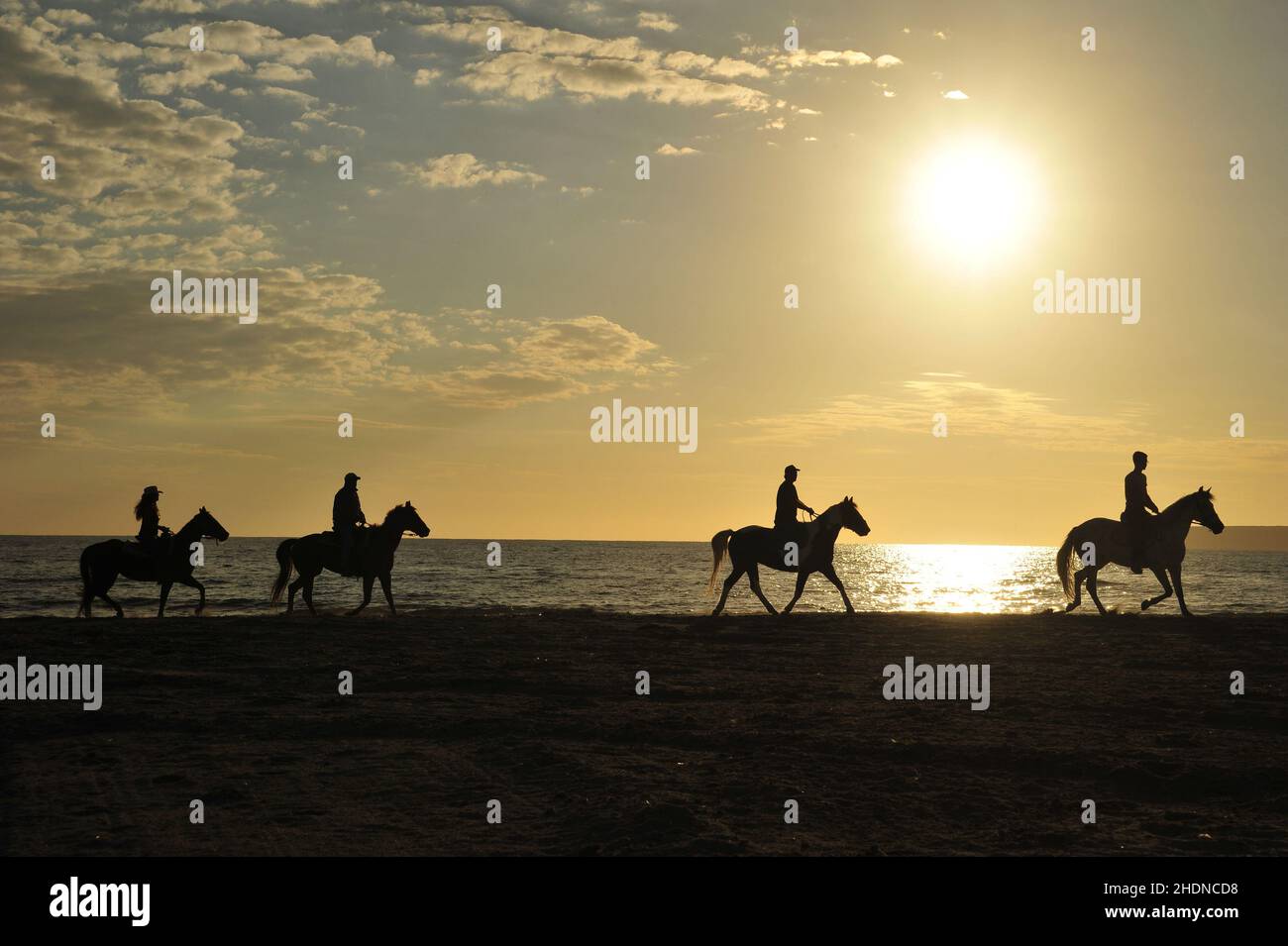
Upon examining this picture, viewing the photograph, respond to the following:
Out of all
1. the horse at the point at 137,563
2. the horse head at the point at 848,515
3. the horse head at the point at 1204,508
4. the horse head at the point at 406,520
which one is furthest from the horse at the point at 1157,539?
the horse at the point at 137,563

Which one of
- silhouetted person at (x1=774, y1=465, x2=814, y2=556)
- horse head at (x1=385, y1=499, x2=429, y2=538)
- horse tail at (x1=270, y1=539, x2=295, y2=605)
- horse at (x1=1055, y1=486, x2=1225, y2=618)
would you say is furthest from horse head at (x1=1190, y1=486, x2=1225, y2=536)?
horse tail at (x1=270, y1=539, x2=295, y2=605)

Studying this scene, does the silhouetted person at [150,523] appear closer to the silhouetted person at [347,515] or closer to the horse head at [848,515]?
the silhouetted person at [347,515]

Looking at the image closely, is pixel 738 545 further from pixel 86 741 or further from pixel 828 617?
pixel 86 741

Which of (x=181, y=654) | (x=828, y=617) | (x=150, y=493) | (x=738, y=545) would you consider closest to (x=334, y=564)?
(x=150, y=493)

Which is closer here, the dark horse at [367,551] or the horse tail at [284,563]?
the dark horse at [367,551]

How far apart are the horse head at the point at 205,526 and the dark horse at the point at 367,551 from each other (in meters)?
1.30

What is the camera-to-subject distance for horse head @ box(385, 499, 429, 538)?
2338cm

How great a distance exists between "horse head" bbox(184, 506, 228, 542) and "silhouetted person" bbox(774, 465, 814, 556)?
38.9 ft

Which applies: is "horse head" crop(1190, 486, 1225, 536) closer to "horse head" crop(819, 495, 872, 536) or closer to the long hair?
"horse head" crop(819, 495, 872, 536)

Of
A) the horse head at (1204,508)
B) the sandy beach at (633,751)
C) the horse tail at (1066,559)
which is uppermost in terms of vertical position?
the horse head at (1204,508)

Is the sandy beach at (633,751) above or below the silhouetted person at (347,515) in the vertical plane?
below

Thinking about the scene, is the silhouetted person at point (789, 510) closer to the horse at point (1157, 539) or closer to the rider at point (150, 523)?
the horse at point (1157, 539)

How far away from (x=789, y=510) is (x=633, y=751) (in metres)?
13.2

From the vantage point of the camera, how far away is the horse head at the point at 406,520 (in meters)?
23.4
